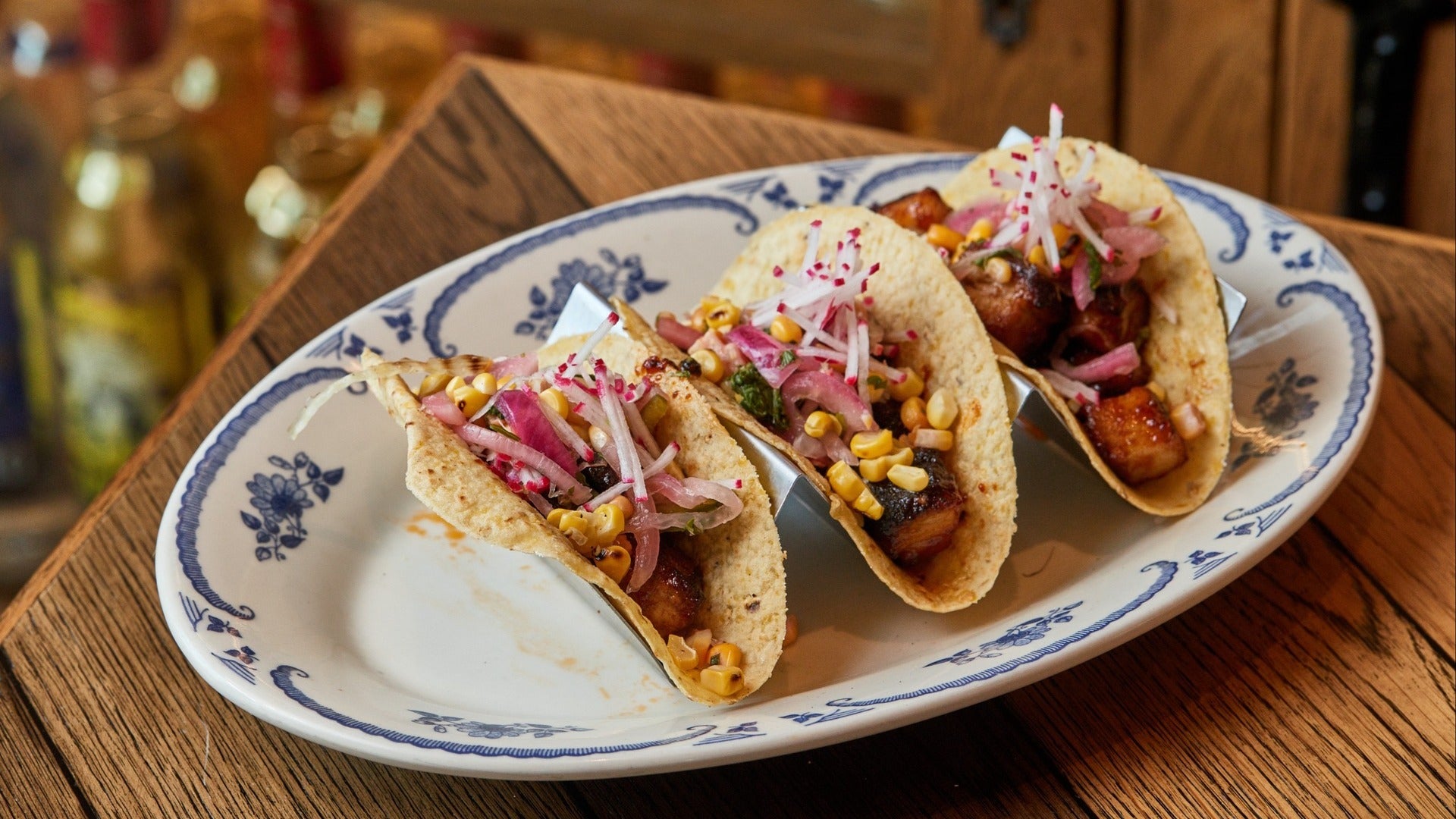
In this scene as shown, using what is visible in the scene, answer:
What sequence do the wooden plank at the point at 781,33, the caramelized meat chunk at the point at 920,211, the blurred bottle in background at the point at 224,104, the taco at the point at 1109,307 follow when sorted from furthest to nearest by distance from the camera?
the blurred bottle in background at the point at 224,104
the wooden plank at the point at 781,33
the caramelized meat chunk at the point at 920,211
the taco at the point at 1109,307

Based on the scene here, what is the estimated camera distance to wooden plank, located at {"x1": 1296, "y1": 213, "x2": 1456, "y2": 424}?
3127 mm

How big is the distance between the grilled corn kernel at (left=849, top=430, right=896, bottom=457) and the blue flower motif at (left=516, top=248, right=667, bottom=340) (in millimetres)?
885

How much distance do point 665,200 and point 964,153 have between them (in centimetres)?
76

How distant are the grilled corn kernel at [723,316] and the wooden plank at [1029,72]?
8.25ft

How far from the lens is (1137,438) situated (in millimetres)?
2740

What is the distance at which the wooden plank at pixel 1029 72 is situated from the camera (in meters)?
4.91

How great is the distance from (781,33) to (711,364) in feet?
8.41

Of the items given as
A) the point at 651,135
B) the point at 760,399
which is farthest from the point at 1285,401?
the point at 651,135

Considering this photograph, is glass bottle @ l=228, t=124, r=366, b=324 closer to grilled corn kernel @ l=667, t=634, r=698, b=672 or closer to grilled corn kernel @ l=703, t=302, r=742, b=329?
grilled corn kernel @ l=703, t=302, r=742, b=329

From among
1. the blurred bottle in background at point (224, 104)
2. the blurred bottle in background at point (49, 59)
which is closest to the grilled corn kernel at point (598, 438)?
the blurred bottle in background at point (224, 104)

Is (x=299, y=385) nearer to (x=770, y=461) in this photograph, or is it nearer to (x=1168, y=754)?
(x=770, y=461)

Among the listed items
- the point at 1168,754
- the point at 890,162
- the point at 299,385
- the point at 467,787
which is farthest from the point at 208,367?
the point at 1168,754

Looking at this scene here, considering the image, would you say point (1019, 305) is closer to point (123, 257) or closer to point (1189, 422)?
point (1189, 422)

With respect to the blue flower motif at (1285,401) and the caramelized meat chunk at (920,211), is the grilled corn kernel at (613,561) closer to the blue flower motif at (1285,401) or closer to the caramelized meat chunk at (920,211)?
the caramelized meat chunk at (920,211)
